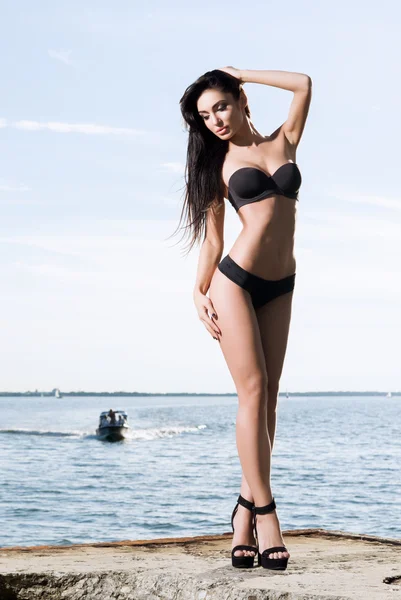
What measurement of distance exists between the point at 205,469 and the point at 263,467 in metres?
34.9

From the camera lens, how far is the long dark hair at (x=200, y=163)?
4055 mm

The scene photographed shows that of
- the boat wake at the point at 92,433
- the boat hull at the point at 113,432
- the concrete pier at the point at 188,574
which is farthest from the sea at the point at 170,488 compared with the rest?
the concrete pier at the point at 188,574

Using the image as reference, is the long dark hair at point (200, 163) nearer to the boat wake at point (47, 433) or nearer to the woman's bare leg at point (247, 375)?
the woman's bare leg at point (247, 375)

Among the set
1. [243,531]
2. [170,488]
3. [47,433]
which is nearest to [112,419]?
[47,433]

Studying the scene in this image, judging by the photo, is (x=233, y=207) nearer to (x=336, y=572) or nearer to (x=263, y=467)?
(x=263, y=467)

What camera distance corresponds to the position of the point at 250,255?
3.88 meters

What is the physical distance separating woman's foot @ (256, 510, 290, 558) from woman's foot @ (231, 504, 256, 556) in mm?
68

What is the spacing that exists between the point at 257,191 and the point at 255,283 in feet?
1.29

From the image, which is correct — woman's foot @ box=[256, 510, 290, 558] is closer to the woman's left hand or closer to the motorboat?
the woman's left hand

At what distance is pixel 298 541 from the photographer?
5020mm

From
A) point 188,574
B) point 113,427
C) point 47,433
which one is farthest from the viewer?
point 47,433

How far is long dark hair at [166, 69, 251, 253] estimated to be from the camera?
13.3ft

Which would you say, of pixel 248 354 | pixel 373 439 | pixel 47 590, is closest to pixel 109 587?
pixel 47 590

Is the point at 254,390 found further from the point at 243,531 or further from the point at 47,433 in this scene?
the point at 47,433
